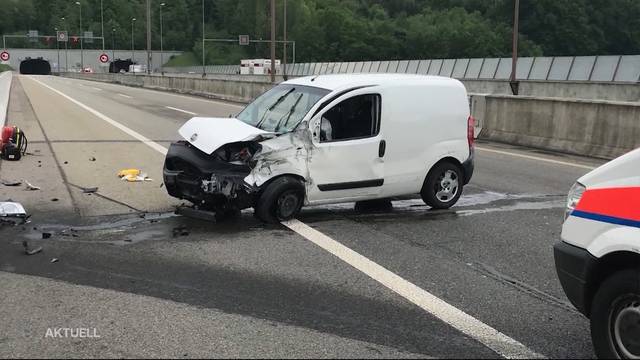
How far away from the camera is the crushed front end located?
674 cm

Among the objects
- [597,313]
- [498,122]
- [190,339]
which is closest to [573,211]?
[597,313]

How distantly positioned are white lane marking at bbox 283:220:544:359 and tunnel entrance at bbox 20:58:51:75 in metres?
138

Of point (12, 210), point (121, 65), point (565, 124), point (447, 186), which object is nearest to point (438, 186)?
point (447, 186)

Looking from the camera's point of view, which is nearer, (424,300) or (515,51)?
(424,300)

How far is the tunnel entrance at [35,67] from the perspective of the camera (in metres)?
130

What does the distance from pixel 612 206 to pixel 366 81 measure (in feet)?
14.7

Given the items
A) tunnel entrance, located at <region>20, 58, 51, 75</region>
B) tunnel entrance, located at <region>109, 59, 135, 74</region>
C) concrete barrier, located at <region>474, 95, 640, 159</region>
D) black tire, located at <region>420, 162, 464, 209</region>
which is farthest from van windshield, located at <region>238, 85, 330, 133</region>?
tunnel entrance, located at <region>20, 58, 51, 75</region>

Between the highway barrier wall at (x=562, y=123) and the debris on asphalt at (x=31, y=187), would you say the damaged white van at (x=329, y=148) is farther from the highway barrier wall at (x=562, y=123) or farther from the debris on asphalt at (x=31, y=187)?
the highway barrier wall at (x=562, y=123)

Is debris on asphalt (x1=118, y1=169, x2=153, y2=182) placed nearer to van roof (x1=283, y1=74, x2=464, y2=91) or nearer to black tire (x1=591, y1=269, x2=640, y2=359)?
van roof (x1=283, y1=74, x2=464, y2=91)

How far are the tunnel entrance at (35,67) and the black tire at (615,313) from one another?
141131 millimetres

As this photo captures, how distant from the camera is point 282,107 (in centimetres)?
763

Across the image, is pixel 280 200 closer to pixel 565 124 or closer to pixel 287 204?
pixel 287 204

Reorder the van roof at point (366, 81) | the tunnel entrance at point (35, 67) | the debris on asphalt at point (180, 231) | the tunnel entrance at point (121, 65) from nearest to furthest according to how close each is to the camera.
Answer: the debris on asphalt at point (180, 231) < the van roof at point (366, 81) < the tunnel entrance at point (121, 65) < the tunnel entrance at point (35, 67)

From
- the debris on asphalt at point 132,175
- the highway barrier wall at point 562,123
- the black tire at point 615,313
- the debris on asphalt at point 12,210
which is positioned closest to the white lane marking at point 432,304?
the black tire at point 615,313
